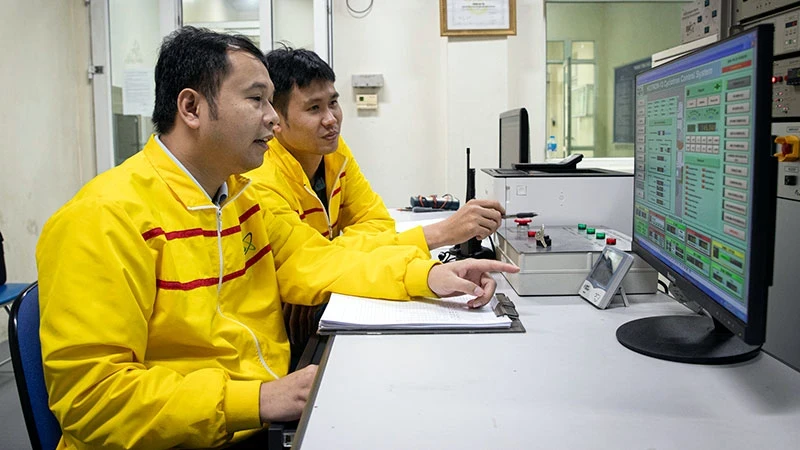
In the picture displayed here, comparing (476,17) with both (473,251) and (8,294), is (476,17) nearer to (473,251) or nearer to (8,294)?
(473,251)

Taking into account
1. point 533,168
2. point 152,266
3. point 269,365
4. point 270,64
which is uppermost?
point 270,64

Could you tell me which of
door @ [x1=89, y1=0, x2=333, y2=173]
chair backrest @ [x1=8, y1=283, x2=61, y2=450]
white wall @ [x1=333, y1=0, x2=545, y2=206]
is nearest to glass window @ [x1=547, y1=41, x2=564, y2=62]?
white wall @ [x1=333, y1=0, x2=545, y2=206]

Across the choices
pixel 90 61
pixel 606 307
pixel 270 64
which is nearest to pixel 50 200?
pixel 90 61

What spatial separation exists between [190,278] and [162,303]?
0.21ft

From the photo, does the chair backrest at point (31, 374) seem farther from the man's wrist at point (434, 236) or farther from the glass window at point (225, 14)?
the glass window at point (225, 14)

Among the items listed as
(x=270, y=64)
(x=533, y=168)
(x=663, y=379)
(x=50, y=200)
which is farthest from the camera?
(x=50, y=200)

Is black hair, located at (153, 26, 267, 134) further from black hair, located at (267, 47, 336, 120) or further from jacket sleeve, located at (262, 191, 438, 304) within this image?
black hair, located at (267, 47, 336, 120)

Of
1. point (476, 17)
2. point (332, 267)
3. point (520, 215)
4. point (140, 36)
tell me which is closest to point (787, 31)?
point (520, 215)

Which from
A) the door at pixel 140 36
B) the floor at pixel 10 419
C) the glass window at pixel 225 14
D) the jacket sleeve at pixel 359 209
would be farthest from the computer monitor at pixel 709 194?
the glass window at pixel 225 14

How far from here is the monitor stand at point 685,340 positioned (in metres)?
0.99

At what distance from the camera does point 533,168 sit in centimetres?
196

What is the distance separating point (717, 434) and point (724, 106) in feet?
1.34

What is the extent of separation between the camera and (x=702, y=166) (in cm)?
94

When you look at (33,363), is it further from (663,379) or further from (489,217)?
(489,217)
